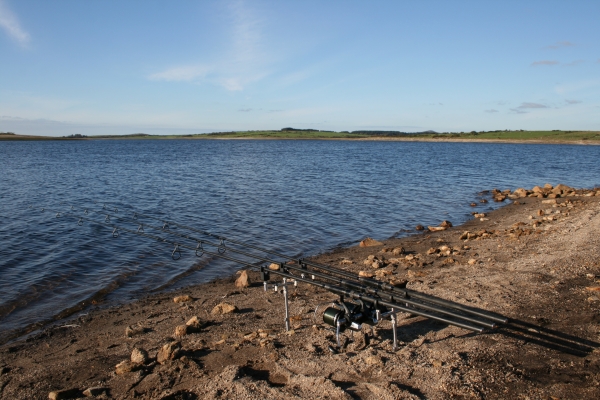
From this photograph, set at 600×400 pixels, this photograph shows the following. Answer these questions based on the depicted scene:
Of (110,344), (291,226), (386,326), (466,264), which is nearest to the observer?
(386,326)

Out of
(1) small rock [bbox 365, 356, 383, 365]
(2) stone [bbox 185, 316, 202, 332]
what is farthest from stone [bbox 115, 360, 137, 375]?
(1) small rock [bbox 365, 356, 383, 365]

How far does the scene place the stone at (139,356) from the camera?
667 cm

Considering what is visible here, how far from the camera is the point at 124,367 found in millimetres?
6488

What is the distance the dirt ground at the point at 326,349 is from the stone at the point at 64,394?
16mm

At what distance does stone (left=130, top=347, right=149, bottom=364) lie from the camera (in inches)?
263

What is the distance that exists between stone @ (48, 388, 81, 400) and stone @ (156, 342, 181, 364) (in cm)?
112

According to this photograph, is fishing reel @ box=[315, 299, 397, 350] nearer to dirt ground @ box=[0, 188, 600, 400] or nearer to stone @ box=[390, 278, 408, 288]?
dirt ground @ box=[0, 188, 600, 400]

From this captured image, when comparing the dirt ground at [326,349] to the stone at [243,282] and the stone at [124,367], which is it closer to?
the stone at [124,367]

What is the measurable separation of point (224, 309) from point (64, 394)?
11.2 ft

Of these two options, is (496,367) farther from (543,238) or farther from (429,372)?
(543,238)

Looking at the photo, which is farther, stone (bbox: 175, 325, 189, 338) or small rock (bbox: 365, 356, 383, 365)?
stone (bbox: 175, 325, 189, 338)

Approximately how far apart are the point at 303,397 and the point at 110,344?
165 inches

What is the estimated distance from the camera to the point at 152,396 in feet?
18.9

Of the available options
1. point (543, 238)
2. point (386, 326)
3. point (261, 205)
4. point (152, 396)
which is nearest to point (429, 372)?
point (386, 326)
